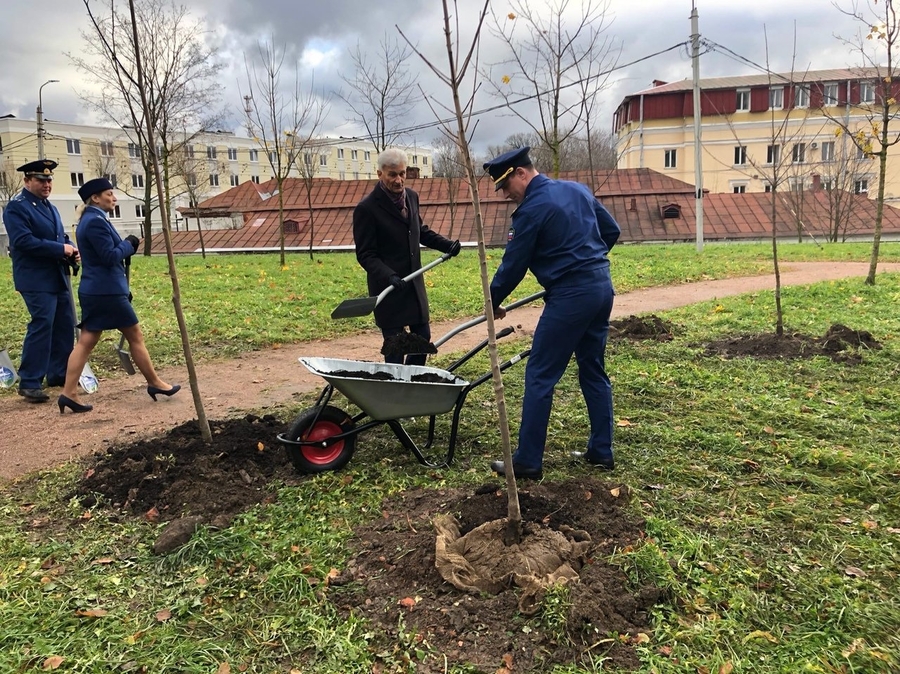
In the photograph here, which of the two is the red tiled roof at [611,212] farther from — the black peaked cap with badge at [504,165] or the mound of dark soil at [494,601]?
the mound of dark soil at [494,601]

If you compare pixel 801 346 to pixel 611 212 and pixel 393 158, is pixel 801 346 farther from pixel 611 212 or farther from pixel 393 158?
pixel 611 212

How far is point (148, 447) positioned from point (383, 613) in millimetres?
2113

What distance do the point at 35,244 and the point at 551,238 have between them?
4.35m

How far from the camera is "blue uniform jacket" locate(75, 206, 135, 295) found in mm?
4629

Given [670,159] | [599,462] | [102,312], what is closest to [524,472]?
Result: [599,462]

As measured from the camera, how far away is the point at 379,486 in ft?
11.3

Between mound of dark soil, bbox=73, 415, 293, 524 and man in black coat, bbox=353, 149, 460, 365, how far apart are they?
104cm

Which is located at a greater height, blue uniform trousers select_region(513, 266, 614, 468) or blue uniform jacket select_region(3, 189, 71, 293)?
blue uniform jacket select_region(3, 189, 71, 293)

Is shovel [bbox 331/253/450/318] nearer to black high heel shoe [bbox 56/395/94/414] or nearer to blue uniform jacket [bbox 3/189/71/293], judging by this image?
black high heel shoe [bbox 56/395/94/414]

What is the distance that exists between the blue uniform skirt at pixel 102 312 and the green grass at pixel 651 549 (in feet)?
4.59

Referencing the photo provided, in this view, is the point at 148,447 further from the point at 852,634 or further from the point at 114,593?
the point at 852,634

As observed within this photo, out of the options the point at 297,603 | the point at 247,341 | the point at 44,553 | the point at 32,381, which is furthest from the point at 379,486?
the point at 247,341

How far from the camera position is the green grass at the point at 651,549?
7.02 ft

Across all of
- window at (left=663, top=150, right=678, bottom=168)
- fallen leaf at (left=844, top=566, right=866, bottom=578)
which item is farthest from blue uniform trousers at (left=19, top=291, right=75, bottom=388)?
window at (left=663, top=150, right=678, bottom=168)
